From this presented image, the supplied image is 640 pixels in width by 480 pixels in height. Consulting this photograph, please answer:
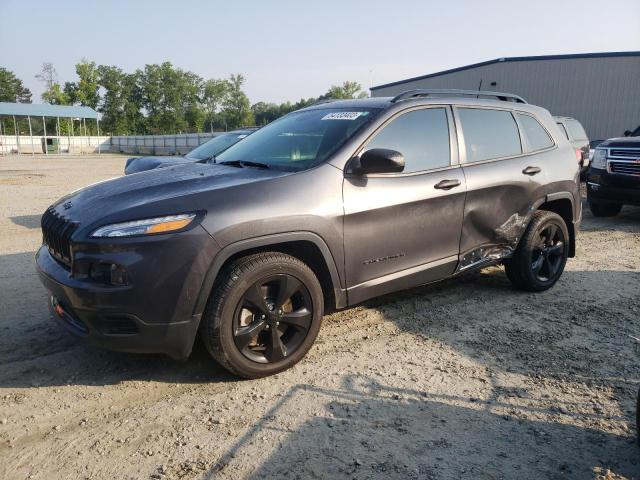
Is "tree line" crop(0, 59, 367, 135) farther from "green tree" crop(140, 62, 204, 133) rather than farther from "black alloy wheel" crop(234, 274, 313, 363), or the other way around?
"black alloy wheel" crop(234, 274, 313, 363)

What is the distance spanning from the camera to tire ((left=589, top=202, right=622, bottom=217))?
962 centimetres

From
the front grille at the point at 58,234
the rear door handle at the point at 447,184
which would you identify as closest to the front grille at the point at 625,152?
the rear door handle at the point at 447,184

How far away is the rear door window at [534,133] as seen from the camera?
15.7ft

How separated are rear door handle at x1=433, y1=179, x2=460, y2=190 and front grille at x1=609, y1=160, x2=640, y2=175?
6231 mm

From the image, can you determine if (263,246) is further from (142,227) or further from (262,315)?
(142,227)

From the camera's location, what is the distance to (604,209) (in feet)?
31.9

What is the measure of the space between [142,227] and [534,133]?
381 centimetres

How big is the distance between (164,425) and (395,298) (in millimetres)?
2565

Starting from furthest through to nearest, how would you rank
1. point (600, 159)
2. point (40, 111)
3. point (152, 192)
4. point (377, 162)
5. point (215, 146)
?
point (40, 111) < point (600, 159) < point (215, 146) < point (377, 162) < point (152, 192)

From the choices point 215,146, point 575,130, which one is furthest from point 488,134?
point 575,130

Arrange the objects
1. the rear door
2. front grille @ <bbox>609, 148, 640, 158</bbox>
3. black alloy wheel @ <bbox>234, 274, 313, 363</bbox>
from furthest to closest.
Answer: front grille @ <bbox>609, 148, 640, 158</bbox> → the rear door → black alloy wheel @ <bbox>234, 274, 313, 363</bbox>

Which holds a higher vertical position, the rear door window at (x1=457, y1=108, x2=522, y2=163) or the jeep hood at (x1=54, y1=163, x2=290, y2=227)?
the rear door window at (x1=457, y1=108, x2=522, y2=163)

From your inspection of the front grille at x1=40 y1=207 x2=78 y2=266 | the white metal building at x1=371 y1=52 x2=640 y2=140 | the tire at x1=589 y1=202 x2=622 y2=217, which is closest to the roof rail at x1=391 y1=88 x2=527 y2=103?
the front grille at x1=40 y1=207 x2=78 y2=266

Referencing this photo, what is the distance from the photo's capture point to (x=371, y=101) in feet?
13.4
